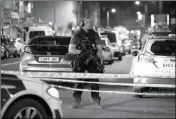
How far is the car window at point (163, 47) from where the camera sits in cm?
1113

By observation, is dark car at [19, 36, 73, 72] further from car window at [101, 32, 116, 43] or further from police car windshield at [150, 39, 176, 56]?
Result: car window at [101, 32, 116, 43]

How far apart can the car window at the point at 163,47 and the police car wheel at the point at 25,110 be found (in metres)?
5.27

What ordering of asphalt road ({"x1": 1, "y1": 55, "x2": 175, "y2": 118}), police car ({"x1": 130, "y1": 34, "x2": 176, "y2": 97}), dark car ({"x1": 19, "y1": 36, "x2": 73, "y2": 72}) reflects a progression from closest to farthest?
1. asphalt road ({"x1": 1, "y1": 55, "x2": 175, "y2": 118})
2. police car ({"x1": 130, "y1": 34, "x2": 176, "y2": 97})
3. dark car ({"x1": 19, "y1": 36, "x2": 73, "y2": 72})

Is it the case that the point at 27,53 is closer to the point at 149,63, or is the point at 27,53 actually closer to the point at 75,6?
the point at 149,63

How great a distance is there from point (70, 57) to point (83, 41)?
2600 mm

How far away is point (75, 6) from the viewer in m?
72.9

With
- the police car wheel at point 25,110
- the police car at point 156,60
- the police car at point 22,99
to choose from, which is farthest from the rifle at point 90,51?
the police car wheel at point 25,110

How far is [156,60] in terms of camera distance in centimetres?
1096

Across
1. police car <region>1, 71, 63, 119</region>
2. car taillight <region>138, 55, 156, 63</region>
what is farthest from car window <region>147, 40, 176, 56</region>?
police car <region>1, 71, 63, 119</region>

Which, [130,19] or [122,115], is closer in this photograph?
[122,115]

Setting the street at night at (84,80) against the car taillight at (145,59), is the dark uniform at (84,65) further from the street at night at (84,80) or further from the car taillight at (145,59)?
the car taillight at (145,59)

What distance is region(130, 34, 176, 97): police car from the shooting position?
10.6 meters

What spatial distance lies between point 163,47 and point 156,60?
0.49 meters

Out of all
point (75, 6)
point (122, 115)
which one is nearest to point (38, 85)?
point (122, 115)
